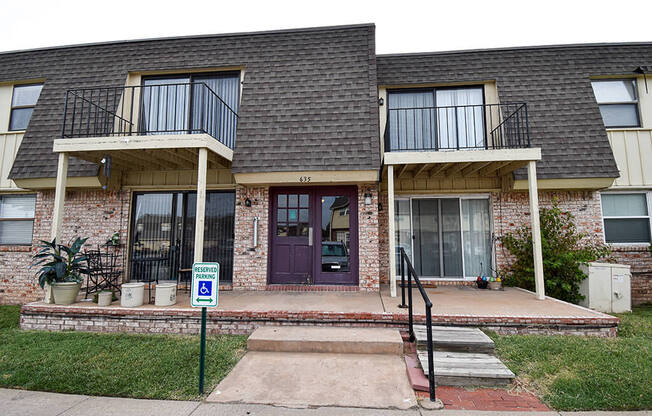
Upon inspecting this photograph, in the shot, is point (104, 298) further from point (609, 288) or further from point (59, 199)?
point (609, 288)

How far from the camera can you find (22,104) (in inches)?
316

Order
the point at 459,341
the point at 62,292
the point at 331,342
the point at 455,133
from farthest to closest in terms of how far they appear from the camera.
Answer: the point at 455,133
the point at 62,292
the point at 331,342
the point at 459,341

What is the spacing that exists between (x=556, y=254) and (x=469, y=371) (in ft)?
14.0

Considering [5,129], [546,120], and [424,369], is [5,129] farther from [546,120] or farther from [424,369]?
[546,120]

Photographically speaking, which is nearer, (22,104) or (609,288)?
(609,288)

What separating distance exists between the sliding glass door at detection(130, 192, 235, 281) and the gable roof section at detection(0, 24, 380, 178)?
1.23 metres

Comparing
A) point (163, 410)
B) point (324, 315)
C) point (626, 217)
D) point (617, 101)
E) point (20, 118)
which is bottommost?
point (163, 410)

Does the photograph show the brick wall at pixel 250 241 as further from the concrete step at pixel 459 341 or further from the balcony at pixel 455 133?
the concrete step at pixel 459 341

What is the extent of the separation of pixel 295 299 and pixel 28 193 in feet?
24.1

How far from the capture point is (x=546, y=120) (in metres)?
6.98

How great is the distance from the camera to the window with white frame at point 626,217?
6.94 m

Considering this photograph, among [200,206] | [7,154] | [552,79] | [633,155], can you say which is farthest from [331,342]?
[7,154]

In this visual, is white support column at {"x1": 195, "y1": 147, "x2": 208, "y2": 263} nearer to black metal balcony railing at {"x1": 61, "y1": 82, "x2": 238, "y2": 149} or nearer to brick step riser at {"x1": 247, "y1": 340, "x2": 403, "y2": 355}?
black metal balcony railing at {"x1": 61, "y1": 82, "x2": 238, "y2": 149}

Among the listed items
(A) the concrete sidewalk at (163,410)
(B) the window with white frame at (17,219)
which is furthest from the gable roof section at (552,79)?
(B) the window with white frame at (17,219)
